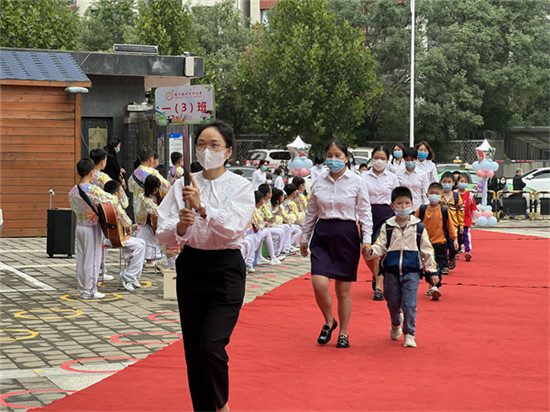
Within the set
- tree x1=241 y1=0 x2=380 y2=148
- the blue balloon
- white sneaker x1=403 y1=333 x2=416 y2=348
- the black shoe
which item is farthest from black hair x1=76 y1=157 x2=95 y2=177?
tree x1=241 y1=0 x2=380 y2=148

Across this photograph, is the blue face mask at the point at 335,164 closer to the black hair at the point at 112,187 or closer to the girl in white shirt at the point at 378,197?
the girl in white shirt at the point at 378,197

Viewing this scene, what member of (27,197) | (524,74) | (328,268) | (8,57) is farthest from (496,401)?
(524,74)

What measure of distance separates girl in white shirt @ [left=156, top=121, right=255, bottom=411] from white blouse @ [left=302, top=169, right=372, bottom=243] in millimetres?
2961

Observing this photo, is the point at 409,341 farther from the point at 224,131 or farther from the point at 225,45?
the point at 225,45

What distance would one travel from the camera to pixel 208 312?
5.41 m

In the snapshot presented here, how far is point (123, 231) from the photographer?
1151 centimetres

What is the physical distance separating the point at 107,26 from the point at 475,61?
23437 mm

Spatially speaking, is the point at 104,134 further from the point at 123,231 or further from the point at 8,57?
the point at 123,231

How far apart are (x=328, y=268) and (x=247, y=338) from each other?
3.27 feet

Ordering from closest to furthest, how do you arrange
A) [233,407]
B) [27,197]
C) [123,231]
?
[233,407] → [123,231] → [27,197]

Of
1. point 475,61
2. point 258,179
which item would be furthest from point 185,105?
point 475,61

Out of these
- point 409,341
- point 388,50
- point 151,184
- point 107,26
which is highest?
point 107,26

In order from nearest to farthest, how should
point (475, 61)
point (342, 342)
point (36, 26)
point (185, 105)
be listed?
1. point (185, 105)
2. point (342, 342)
3. point (36, 26)
4. point (475, 61)

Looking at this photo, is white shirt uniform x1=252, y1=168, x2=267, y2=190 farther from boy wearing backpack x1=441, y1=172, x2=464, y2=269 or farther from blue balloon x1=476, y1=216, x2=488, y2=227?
boy wearing backpack x1=441, y1=172, x2=464, y2=269
